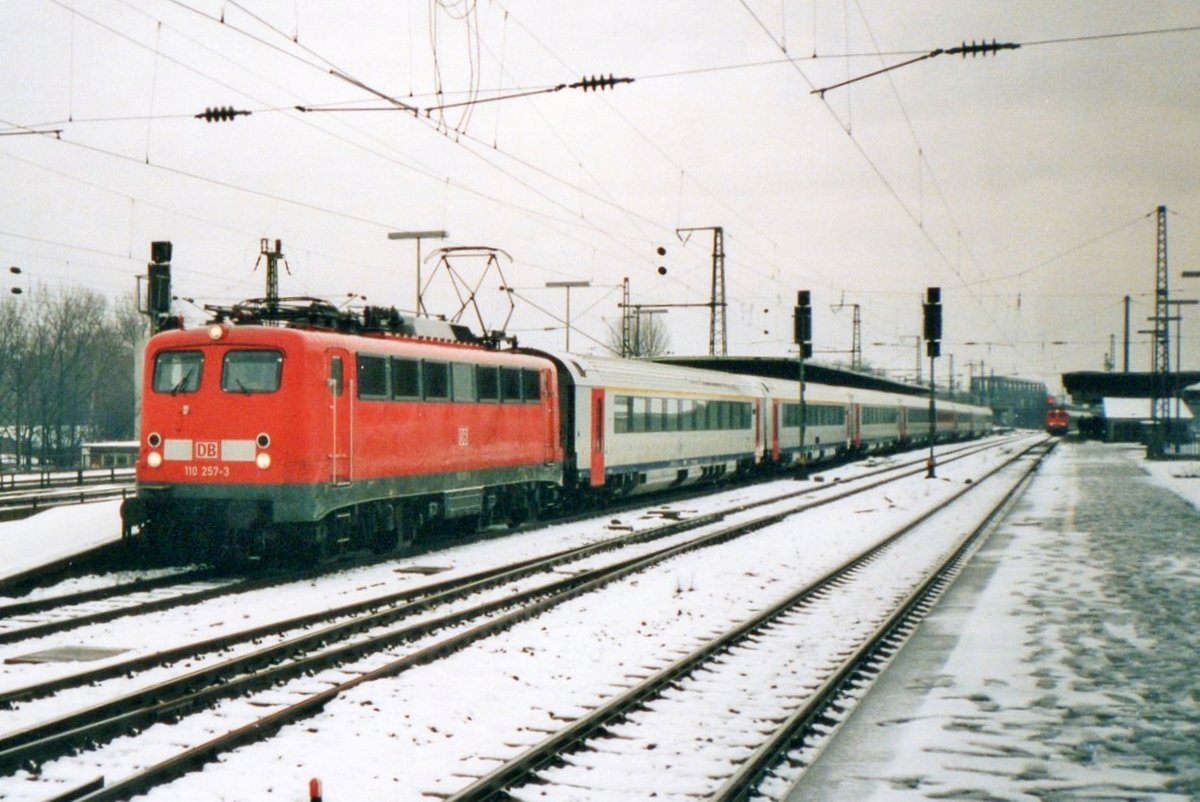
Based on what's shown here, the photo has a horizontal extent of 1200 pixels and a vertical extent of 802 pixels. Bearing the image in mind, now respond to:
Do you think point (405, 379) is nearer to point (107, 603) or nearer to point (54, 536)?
point (107, 603)

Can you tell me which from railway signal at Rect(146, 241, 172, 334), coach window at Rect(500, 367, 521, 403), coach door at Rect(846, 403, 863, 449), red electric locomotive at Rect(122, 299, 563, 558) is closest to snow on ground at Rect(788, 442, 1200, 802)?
red electric locomotive at Rect(122, 299, 563, 558)

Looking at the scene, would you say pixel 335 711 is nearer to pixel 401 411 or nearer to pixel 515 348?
pixel 401 411

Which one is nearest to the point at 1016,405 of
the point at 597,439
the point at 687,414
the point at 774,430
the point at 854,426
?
the point at 854,426

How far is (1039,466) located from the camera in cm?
4484

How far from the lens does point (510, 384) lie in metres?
19.8

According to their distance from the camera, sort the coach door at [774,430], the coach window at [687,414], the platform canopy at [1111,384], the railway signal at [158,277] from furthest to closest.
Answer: the platform canopy at [1111,384], the coach door at [774,430], the coach window at [687,414], the railway signal at [158,277]

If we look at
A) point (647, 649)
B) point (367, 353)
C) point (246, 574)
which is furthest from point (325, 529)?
point (647, 649)

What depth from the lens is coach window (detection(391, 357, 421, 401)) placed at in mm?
15945

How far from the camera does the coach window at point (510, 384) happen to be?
19.5 metres

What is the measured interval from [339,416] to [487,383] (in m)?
4.47

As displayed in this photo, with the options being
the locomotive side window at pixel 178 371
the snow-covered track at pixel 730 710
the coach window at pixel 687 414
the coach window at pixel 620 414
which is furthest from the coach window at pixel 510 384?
the coach window at pixel 687 414

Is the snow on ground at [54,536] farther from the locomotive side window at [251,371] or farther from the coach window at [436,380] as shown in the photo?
the coach window at [436,380]

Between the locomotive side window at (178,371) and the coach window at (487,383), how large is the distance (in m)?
4.83

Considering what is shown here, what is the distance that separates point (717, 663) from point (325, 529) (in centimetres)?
678
